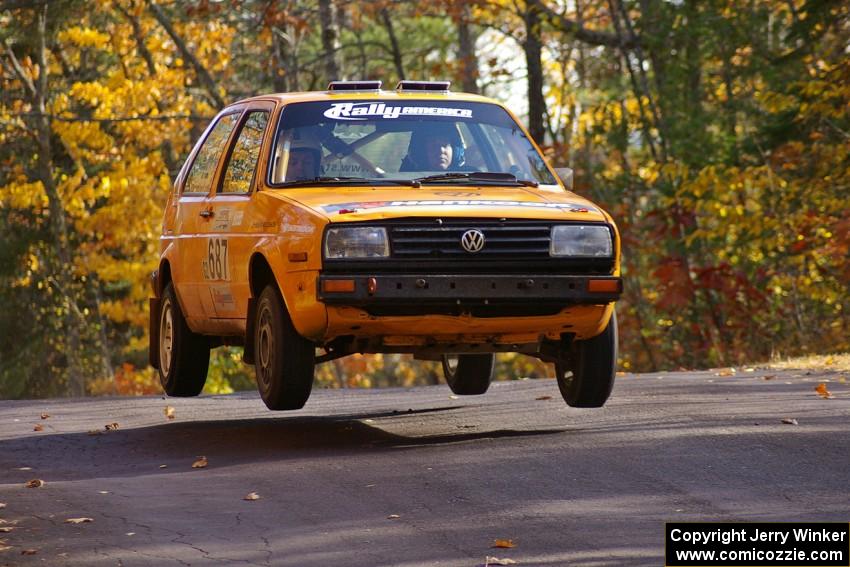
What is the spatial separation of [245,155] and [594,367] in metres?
2.70

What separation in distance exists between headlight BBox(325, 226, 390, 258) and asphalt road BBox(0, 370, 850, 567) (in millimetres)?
1165

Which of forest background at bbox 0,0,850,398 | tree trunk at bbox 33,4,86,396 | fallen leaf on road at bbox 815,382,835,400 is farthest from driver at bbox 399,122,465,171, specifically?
tree trunk at bbox 33,4,86,396

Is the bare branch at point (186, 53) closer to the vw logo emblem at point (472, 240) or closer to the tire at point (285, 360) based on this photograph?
the tire at point (285, 360)

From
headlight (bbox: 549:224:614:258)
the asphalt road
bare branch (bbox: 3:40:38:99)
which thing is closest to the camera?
the asphalt road

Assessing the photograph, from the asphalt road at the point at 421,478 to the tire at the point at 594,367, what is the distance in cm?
20

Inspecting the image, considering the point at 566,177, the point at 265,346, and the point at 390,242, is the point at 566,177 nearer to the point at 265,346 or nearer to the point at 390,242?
the point at 390,242

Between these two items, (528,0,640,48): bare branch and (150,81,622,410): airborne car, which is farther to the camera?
(528,0,640,48): bare branch

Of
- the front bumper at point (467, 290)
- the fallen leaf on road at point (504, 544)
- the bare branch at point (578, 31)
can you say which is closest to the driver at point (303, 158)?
the front bumper at point (467, 290)

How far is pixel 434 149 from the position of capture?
425 inches

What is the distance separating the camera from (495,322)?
981cm

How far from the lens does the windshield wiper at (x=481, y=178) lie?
1041 cm

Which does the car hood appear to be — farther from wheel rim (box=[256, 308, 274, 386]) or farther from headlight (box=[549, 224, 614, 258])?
wheel rim (box=[256, 308, 274, 386])

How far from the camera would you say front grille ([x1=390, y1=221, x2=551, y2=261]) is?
951 centimetres

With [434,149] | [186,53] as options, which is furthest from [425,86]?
[186,53]
